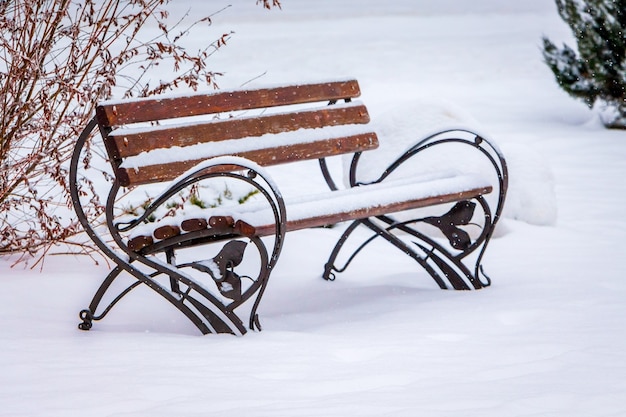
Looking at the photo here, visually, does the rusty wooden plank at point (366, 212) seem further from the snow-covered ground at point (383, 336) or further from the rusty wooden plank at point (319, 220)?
the snow-covered ground at point (383, 336)

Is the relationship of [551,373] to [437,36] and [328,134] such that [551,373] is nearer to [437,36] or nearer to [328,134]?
[328,134]

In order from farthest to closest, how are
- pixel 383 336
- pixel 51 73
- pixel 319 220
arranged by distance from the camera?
pixel 51 73 → pixel 319 220 → pixel 383 336

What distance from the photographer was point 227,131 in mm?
3922

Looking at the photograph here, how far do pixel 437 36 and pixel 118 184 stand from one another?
55.1 ft

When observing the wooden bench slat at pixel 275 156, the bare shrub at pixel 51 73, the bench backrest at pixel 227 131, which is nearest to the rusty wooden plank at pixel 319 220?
the wooden bench slat at pixel 275 156

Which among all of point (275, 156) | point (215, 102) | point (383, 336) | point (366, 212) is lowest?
point (383, 336)

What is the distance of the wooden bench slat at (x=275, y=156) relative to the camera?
3547 mm

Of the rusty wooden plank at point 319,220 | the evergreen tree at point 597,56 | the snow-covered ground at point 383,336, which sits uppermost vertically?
the rusty wooden plank at point 319,220

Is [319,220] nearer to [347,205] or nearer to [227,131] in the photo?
[347,205]

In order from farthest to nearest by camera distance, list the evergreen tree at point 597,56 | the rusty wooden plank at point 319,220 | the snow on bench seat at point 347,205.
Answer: the evergreen tree at point 597,56
the snow on bench seat at point 347,205
the rusty wooden plank at point 319,220

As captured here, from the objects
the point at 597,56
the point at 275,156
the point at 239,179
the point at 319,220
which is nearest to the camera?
the point at 319,220

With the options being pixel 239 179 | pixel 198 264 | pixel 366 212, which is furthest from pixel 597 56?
pixel 198 264

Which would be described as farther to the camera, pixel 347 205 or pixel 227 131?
pixel 227 131

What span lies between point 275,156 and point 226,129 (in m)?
0.26
